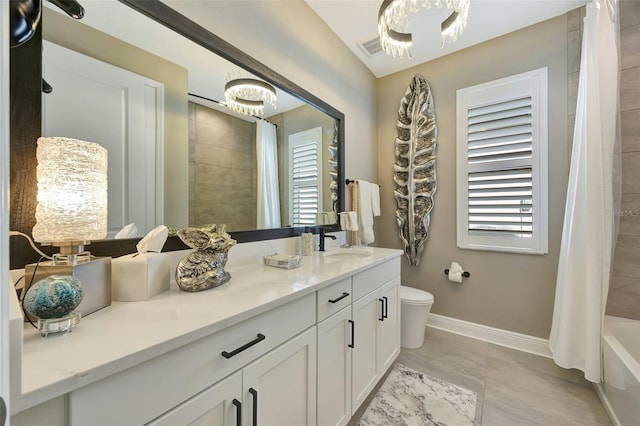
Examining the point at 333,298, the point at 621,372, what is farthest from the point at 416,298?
the point at 333,298

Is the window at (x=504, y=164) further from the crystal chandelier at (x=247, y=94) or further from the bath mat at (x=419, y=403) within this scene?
the crystal chandelier at (x=247, y=94)

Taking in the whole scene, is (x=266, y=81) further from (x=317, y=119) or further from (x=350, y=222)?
(x=350, y=222)

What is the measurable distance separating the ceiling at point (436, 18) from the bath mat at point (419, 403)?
2.59 m

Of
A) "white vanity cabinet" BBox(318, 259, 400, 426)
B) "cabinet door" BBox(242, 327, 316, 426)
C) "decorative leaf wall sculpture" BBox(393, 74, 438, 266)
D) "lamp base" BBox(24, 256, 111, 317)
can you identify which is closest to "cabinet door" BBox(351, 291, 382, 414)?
"white vanity cabinet" BBox(318, 259, 400, 426)

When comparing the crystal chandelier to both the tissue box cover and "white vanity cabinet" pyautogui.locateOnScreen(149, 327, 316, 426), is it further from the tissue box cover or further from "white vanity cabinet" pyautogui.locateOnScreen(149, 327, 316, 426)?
"white vanity cabinet" pyautogui.locateOnScreen(149, 327, 316, 426)

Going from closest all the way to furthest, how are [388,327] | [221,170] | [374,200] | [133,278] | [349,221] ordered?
1. [133,278]
2. [221,170]
3. [388,327]
4. [349,221]
5. [374,200]

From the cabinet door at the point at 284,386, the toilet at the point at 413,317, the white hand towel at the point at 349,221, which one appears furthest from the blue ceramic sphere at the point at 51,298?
the toilet at the point at 413,317

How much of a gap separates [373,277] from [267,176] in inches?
34.2

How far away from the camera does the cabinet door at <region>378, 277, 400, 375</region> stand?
1560 mm

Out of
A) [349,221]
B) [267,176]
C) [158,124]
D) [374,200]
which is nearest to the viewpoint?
[158,124]

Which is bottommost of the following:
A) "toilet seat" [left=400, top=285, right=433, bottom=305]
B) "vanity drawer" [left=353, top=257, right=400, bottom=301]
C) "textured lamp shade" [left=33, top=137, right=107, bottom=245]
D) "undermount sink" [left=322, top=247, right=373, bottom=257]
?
"toilet seat" [left=400, top=285, right=433, bottom=305]

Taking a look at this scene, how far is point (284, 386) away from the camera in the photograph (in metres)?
0.89

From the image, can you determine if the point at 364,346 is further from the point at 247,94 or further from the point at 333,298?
the point at 247,94

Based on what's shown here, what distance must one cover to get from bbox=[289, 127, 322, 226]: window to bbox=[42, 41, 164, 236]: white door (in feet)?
2.70
